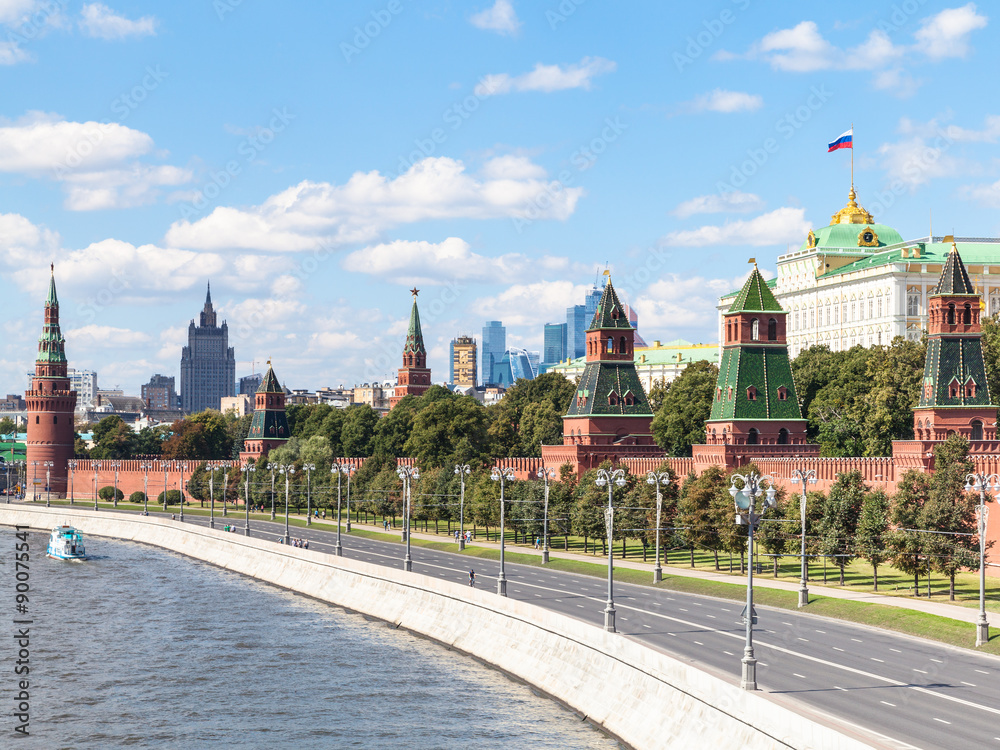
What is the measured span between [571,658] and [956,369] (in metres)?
45.6

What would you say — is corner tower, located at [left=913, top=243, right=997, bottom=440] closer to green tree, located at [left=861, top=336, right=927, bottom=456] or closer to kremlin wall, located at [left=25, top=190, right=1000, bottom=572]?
kremlin wall, located at [left=25, top=190, right=1000, bottom=572]

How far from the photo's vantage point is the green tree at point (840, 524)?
3000 inches

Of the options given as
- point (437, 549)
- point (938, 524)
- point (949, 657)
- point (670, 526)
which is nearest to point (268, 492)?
point (437, 549)

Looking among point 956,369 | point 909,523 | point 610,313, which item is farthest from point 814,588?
point 610,313

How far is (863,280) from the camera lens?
168 meters

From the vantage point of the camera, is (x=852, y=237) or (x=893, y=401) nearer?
(x=893, y=401)

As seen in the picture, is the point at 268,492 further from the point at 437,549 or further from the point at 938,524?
the point at 938,524

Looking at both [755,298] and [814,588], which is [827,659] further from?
[755,298]

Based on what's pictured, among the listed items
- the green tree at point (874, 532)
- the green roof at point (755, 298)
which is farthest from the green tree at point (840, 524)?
the green roof at point (755, 298)

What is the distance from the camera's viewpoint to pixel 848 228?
182 meters

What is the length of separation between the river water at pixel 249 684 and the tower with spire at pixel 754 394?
3941cm

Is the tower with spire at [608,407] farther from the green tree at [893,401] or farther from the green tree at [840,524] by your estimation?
the green tree at [840,524]

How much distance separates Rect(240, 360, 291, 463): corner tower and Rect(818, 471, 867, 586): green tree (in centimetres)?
11829

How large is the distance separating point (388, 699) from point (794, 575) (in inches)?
1346
